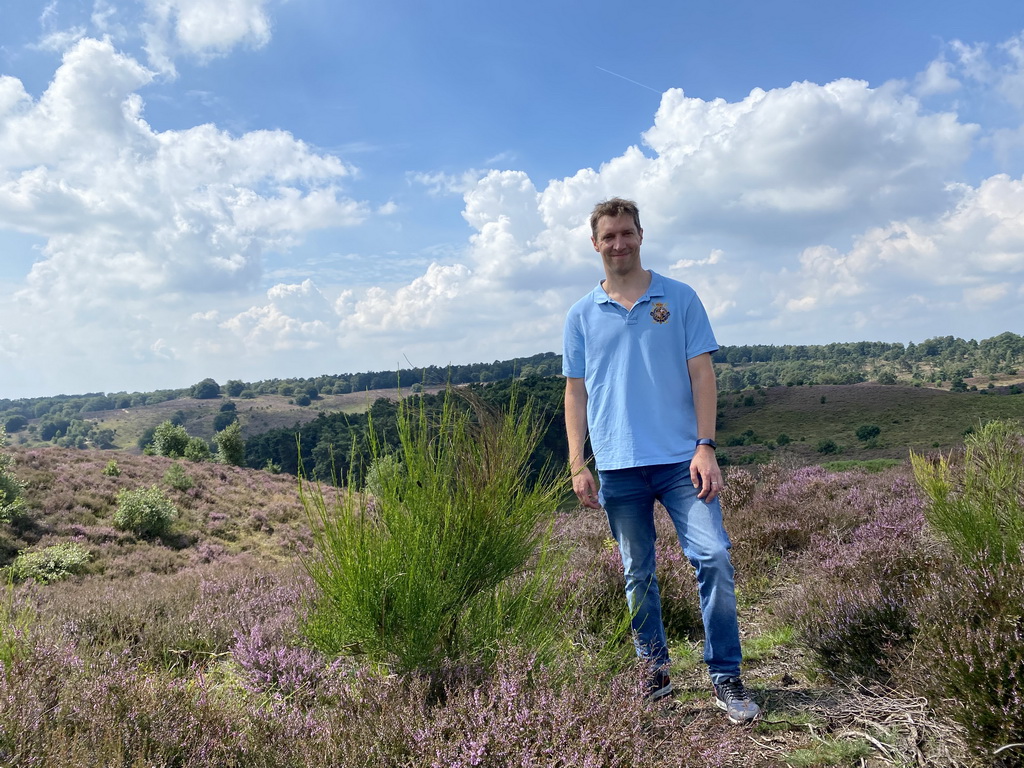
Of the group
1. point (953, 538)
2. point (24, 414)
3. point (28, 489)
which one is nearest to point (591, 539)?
point (953, 538)

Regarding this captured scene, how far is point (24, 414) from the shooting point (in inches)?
5846

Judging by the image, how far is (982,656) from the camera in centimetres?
225

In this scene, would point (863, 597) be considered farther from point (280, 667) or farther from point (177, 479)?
point (177, 479)

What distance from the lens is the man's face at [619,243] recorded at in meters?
3.04

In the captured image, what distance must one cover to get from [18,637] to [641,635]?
122 inches

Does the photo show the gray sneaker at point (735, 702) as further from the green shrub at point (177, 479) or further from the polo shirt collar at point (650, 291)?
→ the green shrub at point (177, 479)

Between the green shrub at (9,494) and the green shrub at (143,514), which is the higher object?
the green shrub at (9,494)

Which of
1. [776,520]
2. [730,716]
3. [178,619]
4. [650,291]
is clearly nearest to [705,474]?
[650,291]

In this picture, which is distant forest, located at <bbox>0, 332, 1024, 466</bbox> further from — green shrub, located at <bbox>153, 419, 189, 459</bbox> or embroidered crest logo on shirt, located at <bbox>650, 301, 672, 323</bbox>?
embroidered crest logo on shirt, located at <bbox>650, 301, 672, 323</bbox>

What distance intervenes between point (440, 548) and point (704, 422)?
1411mm

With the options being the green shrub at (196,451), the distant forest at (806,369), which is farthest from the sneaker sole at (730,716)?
the distant forest at (806,369)

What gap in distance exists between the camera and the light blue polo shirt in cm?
294

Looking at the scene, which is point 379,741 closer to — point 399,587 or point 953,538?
point 399,587

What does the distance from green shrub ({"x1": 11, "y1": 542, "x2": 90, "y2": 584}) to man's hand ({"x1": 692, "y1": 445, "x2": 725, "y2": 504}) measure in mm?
14635
